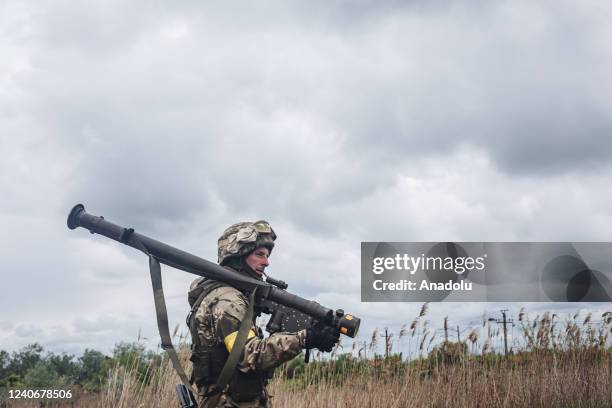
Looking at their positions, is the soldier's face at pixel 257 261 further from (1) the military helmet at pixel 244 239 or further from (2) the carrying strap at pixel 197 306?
(2) the carrying strap at pixel 197 306

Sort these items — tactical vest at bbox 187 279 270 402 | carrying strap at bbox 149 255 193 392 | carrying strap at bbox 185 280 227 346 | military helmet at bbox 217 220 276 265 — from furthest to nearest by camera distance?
carrying strap at bbox 149 255 193 392
military helmet at bbox 217 220 276 265
carrying strap at bbox 185 280 227 346
tactical vest at bbox 187 279 270 402

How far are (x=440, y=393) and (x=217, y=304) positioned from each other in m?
6.08

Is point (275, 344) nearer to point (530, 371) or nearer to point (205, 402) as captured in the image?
point (205, 402)

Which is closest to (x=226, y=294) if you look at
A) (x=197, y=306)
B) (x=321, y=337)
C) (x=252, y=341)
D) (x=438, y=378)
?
(x=197, y=306)

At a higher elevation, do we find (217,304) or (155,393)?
(217,304)

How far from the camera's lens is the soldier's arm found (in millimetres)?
3879

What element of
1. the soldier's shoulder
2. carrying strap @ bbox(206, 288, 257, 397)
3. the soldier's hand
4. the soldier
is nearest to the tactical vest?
the soldier

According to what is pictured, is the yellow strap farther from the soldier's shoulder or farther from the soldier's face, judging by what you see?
the soldier's face

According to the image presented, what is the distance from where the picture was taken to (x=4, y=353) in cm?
1764

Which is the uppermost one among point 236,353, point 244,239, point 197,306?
point 244,239

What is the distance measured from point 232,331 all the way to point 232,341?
0.21 feet

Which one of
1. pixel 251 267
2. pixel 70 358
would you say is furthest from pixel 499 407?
pixel 70 358

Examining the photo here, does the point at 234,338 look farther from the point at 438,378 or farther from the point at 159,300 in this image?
the point at 438,378

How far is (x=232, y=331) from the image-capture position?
407 centimetres
